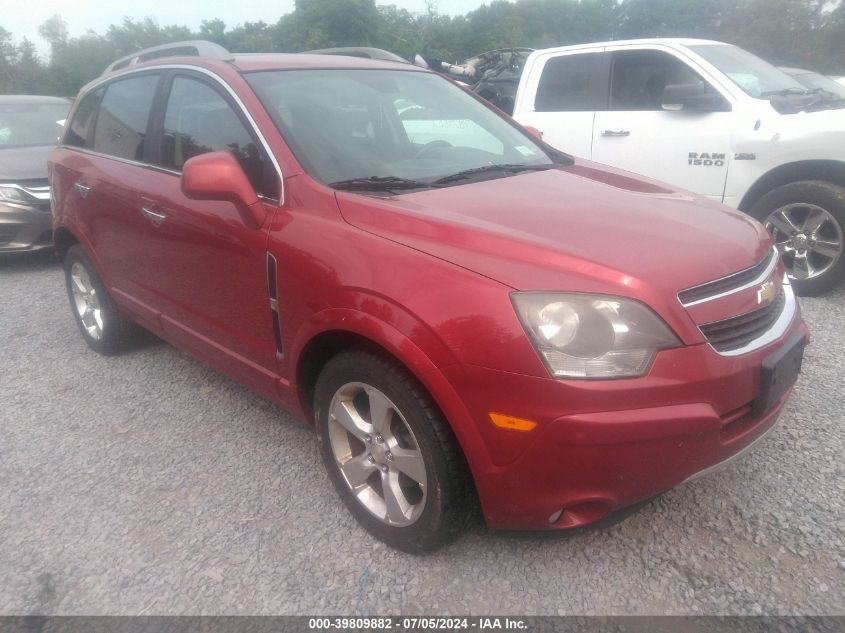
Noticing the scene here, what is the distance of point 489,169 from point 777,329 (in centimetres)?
132

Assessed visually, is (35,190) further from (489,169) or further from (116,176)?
(489,169)

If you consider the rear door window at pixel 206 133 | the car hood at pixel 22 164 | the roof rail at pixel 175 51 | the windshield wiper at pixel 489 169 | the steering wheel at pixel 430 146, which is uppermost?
the roof rail at pixel 175 51

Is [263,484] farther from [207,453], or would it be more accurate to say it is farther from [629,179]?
[629,179]

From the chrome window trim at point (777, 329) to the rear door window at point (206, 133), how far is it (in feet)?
5.64

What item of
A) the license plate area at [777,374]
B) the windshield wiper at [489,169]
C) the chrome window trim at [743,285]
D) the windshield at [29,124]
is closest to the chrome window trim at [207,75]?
the windshield wiper at [489,169]

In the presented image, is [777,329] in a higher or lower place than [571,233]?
lower

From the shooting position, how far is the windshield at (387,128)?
2660 mm

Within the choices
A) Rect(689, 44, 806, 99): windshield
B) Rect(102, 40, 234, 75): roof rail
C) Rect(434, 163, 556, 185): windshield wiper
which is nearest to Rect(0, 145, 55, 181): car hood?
Rect(102, 40, 234, 75): roof rail

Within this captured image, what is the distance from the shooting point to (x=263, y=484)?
2.85 metres

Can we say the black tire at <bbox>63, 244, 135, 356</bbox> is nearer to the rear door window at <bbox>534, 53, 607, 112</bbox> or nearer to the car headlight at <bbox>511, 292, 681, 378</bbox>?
the car headlight at <bbox>511, 292, 681, 378</bbox>

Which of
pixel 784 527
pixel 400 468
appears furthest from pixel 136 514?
pixel 784 527

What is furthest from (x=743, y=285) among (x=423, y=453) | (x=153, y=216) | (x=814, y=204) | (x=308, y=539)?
(x=814, y=204)

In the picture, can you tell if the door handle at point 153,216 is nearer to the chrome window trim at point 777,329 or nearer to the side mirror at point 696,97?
the chrome window trim at point 777,329

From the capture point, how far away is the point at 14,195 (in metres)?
6.39
